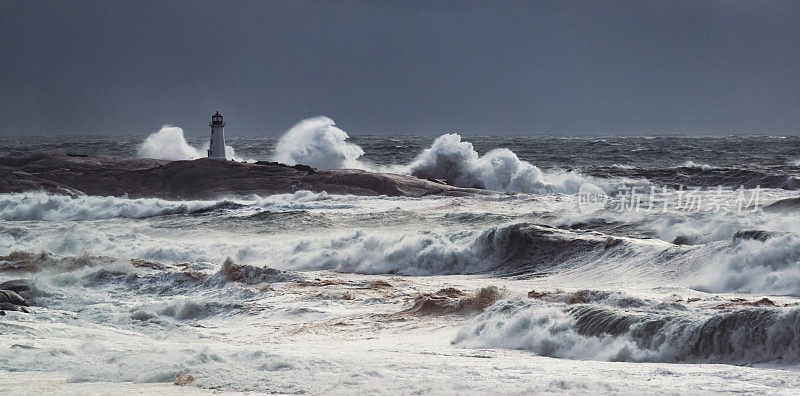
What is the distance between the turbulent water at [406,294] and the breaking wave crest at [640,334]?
2cm

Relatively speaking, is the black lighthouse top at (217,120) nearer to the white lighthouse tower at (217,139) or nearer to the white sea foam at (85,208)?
the white lighthouse tower at (217,139)

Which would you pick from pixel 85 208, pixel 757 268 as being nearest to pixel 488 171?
pixel 85 208

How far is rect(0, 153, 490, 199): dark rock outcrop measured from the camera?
25344mm

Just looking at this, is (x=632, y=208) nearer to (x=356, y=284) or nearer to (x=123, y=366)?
(x=356, y=284)

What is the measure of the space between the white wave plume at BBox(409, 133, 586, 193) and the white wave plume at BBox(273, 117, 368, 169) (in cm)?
365

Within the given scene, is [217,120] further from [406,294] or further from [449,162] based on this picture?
[406,294]

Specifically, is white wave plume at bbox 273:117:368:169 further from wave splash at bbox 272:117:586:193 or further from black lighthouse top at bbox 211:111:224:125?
black lighthouse top at bbox 211:111:224:125

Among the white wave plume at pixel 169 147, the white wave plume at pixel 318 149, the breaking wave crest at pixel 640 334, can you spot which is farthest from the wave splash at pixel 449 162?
the breaking wave crest at pixel 640 334

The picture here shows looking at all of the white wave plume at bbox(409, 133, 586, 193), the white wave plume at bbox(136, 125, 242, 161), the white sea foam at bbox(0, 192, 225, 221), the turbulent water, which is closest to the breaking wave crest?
the turbulent water

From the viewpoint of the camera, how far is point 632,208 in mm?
19156

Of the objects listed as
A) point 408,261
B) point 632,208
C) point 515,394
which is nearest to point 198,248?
point 408,261

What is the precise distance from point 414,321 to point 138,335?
2757mm

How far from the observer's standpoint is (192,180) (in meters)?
26.7

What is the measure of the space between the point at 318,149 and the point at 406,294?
3038cm
